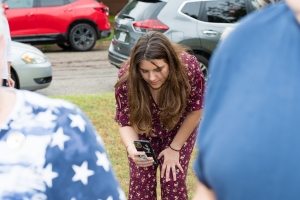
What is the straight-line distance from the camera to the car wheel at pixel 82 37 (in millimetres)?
15562

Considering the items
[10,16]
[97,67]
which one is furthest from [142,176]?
[10,16]

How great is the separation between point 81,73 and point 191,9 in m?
3.30

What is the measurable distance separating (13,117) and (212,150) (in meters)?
0.52

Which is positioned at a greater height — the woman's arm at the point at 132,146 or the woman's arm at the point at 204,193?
the woman's arm at the point at 204,193

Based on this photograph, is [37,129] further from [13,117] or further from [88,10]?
[88,10]

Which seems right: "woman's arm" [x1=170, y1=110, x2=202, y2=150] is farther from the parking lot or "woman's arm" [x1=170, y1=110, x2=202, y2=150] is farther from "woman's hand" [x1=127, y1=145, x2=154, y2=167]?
the parking lot

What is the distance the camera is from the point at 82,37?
51.9 ft

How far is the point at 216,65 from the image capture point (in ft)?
4.99

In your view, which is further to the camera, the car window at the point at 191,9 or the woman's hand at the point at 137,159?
the car window at the point at 191,9

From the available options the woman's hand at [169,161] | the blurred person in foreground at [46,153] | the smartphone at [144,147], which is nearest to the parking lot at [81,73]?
the woman's hand at [169,161]

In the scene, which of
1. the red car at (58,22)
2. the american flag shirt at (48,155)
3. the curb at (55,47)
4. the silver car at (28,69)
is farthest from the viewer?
the curb at (55,47)

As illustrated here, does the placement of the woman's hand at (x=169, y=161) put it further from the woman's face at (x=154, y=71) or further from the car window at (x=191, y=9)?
the car window at (x=191, y=9)

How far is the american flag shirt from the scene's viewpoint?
1528mm

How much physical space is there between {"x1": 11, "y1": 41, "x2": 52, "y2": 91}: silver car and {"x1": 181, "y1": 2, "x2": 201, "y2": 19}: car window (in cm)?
248
